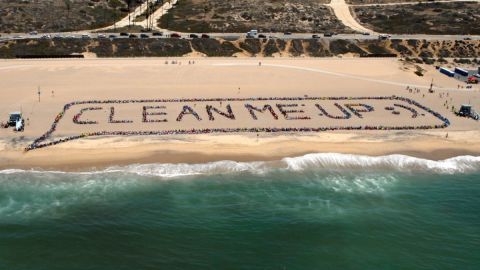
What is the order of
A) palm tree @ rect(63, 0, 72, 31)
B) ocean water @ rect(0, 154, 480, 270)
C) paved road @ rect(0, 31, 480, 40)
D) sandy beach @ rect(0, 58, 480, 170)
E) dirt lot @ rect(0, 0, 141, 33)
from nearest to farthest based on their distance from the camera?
ocean water @ rect(0, 154, 480, 270)
sandy beach @ rect(0, 58, 480, 170)
paved road @ rect(0, 31, 480, 40)
dirt lot @ rect(0, 0, 141, 33)
palm tree @ rect(63, 0, 72, 31)

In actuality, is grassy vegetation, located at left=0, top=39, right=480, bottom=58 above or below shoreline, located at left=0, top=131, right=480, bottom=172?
above

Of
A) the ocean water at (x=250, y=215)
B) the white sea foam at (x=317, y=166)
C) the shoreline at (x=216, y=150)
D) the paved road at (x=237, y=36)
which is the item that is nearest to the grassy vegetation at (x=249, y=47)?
the paved road at (x=237, y=36)

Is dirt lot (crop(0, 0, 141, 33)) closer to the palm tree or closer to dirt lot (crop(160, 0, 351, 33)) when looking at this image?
the palm tree

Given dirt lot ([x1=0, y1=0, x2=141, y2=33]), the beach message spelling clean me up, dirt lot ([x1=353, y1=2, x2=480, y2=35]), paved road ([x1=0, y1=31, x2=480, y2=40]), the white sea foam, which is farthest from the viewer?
dirt lot ([x1=353, y1=2, x2=480, y2=35])

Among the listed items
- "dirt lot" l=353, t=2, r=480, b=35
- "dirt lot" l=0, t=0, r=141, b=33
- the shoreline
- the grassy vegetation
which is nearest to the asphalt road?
the grassy vegetation

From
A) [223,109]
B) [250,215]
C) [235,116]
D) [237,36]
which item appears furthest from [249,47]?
[250,215]

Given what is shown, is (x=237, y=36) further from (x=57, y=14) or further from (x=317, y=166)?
(x=317, y=166)
